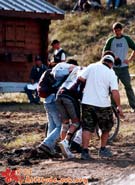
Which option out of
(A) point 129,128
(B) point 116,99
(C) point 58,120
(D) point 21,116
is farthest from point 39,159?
(D) point 21,116

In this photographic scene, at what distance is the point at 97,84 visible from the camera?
10.1 m

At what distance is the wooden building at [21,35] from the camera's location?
2175 centimetres

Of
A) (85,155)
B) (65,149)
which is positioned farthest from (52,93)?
(85,155)

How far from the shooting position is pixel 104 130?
34.3ft

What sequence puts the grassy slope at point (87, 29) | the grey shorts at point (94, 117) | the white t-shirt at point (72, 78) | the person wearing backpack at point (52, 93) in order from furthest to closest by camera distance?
the grassy slope at point (87, 29) → the person wearing backpack at point (52, 93) → the white t-shirt at point (72, 78) → the grey shorts at point (94, 117)

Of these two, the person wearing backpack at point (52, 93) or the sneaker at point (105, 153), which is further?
the person wearing backpack at point (52, 93)

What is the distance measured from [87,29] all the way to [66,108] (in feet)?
79.0

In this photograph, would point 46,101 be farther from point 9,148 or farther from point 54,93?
point 9,148

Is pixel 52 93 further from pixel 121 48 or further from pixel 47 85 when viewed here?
pixel 121 48

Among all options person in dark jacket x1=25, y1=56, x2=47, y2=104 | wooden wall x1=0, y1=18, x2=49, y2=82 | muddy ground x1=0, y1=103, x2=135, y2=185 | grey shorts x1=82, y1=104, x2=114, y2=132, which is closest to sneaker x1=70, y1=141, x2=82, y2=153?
muddy ground x1=0, y1=103, x2=135, y2=185

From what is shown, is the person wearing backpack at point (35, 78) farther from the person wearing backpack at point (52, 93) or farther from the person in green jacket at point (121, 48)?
the person wearing backpack at point (52, 93)

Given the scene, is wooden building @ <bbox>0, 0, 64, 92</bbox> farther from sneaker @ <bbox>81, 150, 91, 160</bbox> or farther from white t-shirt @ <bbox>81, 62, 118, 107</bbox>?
sneaker @ <bbox>81, 150, 91, 160</bbox>

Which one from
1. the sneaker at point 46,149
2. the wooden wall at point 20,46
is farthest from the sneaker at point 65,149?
the wooden wall at point 20,46

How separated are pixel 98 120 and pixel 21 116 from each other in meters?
6.57
